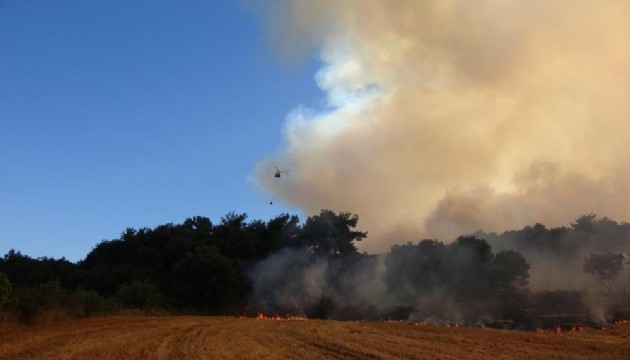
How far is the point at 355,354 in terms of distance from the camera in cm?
1997

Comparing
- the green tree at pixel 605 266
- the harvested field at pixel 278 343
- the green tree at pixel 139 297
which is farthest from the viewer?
the green tree at pixel 605 266

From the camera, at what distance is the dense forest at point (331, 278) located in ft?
176

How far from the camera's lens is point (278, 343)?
23.8 m

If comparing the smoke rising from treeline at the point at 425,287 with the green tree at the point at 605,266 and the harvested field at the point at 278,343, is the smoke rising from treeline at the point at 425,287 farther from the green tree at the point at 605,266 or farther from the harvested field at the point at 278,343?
the harvested field at the point at 278,343

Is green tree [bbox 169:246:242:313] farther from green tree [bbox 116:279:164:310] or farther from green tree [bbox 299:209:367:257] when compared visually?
green tree [bbox 299:209:367:257]

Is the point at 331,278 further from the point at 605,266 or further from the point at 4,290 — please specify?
the point at 4,290

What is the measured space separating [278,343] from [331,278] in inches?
1574

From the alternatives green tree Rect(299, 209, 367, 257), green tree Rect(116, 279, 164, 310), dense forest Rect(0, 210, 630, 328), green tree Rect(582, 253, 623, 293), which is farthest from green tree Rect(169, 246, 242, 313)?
green tree Rect(582, 253, 623, 293)

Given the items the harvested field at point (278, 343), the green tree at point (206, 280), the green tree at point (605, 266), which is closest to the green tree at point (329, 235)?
the green tree at point (206, 280)

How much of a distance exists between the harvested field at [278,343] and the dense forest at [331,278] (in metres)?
17.7

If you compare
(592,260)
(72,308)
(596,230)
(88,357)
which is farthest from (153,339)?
(596,230)

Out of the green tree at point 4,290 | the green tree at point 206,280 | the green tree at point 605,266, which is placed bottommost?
the green tree at point 4,290

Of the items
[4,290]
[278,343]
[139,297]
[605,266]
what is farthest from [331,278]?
[278,343]

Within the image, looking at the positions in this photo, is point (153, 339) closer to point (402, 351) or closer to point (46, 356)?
point (46, 356)
